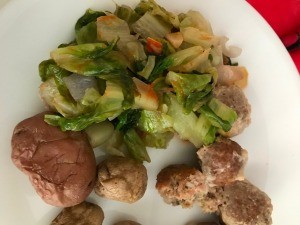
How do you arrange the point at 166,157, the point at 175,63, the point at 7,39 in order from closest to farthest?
the point at 7,39 → the point at 175,63 → the point at 166,157

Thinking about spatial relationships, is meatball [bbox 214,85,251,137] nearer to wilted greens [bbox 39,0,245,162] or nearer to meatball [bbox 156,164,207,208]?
wilted greens [bbox 39,0,245,162]

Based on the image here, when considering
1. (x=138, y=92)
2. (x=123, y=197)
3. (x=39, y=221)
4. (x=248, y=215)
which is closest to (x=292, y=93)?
(x=248, y=215)

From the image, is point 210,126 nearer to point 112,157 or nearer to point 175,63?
point 175,63

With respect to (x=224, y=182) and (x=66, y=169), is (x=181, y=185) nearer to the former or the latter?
(x=224, y=182)

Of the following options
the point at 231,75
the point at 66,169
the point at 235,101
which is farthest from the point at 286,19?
the point at 66,169

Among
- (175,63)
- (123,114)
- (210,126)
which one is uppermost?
(175,63)
